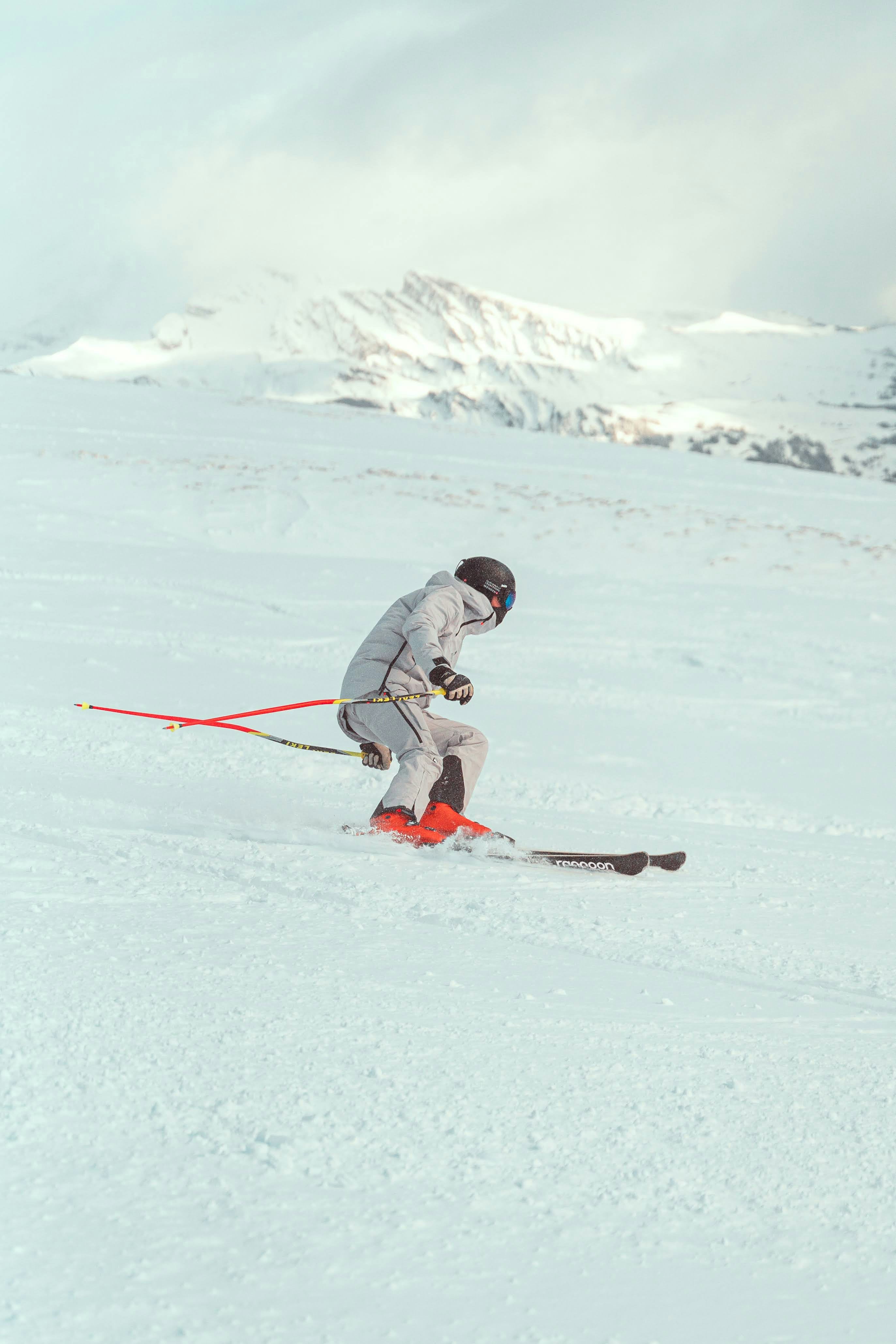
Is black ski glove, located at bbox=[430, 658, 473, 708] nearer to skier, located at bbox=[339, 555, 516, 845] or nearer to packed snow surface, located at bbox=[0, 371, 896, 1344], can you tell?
skier, located at bbox=[339, 555, 516, 845]

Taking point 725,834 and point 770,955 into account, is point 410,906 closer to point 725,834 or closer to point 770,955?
point 770,955

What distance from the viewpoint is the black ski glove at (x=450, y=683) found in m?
4.42

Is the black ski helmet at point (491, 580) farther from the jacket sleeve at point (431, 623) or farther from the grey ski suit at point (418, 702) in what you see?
the jacket sleeve at point (431, 623)

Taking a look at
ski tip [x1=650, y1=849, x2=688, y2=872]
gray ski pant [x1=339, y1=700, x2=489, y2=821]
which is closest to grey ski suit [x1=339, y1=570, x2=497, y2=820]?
gray ski pant [x1=339, y1=700, x2=489, y2=821]

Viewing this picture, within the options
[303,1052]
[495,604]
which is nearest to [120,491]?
[495,604]

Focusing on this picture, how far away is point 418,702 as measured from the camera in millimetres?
5004

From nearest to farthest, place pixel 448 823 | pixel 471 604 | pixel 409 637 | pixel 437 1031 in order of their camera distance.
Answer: pixel 437 1031, pixel 409 637, pixel 448 823, pixel 471 604

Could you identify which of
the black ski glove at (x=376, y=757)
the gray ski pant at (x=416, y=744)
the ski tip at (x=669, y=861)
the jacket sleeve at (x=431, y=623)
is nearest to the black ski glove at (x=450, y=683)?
the jacket sleeve at (x=431, y=623)

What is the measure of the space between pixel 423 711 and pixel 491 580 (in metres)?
0.68

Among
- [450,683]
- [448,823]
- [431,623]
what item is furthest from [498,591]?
[448,823]

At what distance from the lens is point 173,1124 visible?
7.57 feet

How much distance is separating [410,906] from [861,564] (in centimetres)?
1342

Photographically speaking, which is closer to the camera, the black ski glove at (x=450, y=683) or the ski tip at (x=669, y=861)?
the black ski glove at (x=450, y=683)

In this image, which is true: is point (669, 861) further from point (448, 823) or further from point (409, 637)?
point (409, 637)
